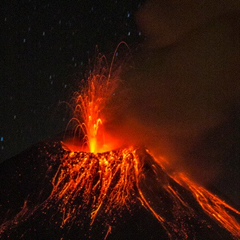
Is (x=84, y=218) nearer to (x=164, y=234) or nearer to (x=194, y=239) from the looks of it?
(x=164, y=234)

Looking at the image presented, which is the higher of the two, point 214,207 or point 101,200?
point 101,200

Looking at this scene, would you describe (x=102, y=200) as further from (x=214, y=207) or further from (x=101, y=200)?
(x=214, y=207)

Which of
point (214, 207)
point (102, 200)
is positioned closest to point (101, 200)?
point (102, 200)

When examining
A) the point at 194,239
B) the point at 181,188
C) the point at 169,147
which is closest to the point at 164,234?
the point at 194,239

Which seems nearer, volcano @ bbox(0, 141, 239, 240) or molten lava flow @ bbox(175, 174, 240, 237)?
volcano @ bbox(0, 141, 239, 240)

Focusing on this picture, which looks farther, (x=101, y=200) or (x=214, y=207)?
(x=214, y=207)
